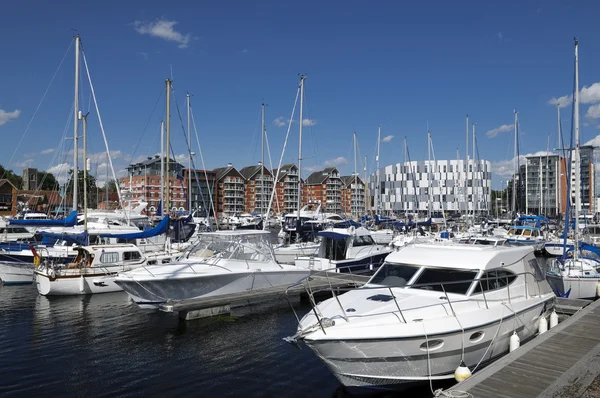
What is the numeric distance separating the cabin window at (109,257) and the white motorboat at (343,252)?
30.9 ft

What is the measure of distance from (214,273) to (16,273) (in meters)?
14.6

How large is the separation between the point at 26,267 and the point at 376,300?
75.5ft

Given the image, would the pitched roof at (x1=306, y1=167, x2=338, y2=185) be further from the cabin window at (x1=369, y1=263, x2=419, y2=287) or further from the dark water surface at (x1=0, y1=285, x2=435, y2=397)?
the cabin window at (x1=369, y1=263, x2=419, y2=287)

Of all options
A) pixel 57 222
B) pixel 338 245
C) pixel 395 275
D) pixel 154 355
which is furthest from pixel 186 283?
pixel 57 222

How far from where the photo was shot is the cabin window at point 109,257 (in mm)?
Answer: 23934

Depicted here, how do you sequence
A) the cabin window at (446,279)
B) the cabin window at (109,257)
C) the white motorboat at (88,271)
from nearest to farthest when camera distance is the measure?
1. the cabin window at (446,279)
2. the white motorboat at (88,271)
3. the cabin window at (109,257)

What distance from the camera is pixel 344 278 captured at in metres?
22.0

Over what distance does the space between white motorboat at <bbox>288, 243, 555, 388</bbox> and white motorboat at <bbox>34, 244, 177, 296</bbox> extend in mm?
15848

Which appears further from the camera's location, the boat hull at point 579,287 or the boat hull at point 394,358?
the boat hull at point 579,287

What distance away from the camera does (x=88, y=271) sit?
906 inches

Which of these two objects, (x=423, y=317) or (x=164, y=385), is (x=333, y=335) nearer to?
(x=423, y=317)


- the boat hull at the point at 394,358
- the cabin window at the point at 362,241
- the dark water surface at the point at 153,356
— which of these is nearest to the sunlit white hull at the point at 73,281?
the dark water surface at the point at 153,356

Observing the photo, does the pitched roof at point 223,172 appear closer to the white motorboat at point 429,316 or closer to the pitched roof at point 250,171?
the pitched roof at point 250,171

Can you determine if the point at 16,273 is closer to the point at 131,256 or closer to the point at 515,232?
the point at 131,256
